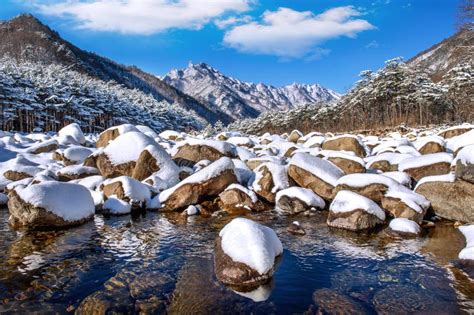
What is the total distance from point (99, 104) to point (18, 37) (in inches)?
5205

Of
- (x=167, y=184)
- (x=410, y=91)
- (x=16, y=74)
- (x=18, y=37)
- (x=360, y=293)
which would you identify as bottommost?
(x=360, y=293)

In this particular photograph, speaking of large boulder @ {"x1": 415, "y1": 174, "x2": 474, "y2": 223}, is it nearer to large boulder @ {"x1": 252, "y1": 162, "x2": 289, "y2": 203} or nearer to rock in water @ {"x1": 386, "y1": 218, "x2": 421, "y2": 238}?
rock in water @ {"x1": 386, "y1": 218, "x2": 421, "y2": 238}

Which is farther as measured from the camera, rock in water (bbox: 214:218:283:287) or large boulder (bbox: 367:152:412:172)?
large boulder (bbox: 367:152:412:172)

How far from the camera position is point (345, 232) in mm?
13602

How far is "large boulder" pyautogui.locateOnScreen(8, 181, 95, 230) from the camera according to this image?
44.6 ft

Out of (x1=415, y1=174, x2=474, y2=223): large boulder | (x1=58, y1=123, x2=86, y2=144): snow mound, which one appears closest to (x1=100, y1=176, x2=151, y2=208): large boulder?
(x1=415, y1=174, x2=474, y2=223): large boulder

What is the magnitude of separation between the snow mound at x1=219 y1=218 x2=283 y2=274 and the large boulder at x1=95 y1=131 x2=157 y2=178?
13004 millimetres

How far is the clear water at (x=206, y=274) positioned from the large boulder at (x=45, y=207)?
1.77 feet

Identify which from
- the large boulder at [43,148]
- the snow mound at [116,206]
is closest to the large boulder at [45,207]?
the snow mound at [116,206]

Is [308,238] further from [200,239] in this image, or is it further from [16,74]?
[16,74]

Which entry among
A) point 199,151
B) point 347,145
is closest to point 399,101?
point 347,145

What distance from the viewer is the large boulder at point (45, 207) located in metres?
13.6

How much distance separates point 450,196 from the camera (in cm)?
1470

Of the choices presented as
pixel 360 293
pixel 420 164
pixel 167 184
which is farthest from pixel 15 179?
pixel 420 164
